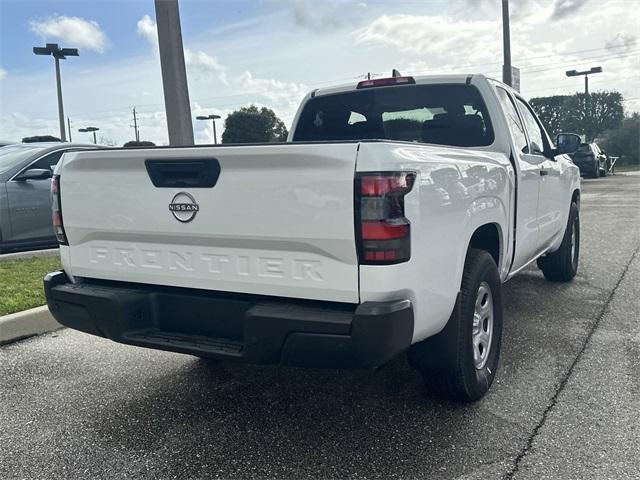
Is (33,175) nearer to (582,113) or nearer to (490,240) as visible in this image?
(490,240)

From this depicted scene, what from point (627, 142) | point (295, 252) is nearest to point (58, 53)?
point (295, 252)

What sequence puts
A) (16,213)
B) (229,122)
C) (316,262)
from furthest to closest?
(229,122), (16,213), (316,262)

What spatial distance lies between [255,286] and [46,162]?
608 cm

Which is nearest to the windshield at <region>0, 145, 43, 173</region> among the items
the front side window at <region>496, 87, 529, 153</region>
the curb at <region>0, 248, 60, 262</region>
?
the curb at <region>0, 248, 60, 262</region>

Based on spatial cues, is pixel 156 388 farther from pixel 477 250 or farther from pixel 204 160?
pixel 477 250

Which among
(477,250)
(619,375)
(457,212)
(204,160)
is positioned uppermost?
(204,160)

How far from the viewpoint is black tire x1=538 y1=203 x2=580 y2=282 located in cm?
621

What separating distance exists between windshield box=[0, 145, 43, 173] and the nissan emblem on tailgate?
5467mm

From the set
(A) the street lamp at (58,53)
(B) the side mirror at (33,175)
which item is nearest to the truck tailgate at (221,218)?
(B) the side mirror at (33,175)

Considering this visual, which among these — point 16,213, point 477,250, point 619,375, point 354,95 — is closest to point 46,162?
point 16,213

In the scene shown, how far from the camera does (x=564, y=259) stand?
6.22 m

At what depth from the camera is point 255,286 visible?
2816mm

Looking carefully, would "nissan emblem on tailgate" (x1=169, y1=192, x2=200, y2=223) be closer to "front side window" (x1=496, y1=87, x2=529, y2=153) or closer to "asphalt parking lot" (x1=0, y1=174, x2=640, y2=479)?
"asphalt parking lot" (x1=0, y1=174, x2=640, y2=479)

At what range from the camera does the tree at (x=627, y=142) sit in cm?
4609
